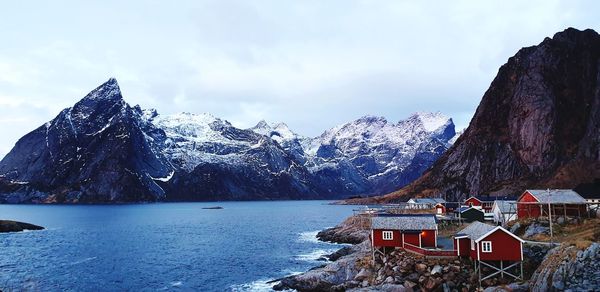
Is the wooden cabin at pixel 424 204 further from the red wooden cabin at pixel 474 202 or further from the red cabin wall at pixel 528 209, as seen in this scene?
the red cabin wall at pixel 528 209

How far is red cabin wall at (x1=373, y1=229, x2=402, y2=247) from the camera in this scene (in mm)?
65250

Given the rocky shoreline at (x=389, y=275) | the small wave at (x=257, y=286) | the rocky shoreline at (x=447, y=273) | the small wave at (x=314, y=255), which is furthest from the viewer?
the small wave at (x=314, y=255)

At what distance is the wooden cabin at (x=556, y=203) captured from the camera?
67875mm

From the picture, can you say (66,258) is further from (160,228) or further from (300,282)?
(160,228)

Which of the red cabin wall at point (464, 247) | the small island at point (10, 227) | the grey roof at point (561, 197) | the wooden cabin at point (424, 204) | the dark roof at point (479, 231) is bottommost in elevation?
the small island at point (10, 227)

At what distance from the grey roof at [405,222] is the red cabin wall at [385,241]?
717 millimetres

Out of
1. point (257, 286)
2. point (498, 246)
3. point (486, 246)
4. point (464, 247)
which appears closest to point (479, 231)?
point (464, 247)

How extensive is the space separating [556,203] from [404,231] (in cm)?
2144

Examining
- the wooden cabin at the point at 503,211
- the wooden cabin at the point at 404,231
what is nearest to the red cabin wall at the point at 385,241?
the wooden cabin at the point at 404,231

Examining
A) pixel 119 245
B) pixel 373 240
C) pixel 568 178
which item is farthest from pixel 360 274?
pixel 568 178

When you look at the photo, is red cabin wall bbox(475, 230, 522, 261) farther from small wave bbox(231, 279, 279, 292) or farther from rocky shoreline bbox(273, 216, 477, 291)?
small wave bbox(231, 279, 279, 292)

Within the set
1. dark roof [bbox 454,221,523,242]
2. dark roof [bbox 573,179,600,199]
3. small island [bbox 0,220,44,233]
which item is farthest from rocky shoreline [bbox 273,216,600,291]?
small island [bbox 0,220,44,233]

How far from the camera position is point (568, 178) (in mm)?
172125

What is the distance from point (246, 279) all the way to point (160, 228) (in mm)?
96764
